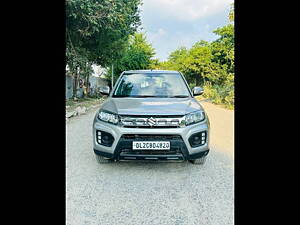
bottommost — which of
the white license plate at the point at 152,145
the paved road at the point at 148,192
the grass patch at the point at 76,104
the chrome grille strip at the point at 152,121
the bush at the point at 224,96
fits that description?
the paved road at the point at 148,192

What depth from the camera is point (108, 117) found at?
342 cm

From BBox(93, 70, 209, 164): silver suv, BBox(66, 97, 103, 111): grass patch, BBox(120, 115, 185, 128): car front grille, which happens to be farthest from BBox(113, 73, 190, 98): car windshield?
BBox(66, 97, 103, 111): grass patch

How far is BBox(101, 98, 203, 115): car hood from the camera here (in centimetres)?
332

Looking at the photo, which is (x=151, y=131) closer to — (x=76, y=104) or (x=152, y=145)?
(x=152, y=145)

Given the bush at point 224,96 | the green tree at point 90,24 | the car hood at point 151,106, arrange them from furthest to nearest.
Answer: the bush at point 224,96
the green tree at point 90,24
the car hood at point 151,106

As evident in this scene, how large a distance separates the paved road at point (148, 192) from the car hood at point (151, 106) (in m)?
0.90

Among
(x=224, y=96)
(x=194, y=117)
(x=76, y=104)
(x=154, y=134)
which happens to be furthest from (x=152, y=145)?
(x=224, y=96)

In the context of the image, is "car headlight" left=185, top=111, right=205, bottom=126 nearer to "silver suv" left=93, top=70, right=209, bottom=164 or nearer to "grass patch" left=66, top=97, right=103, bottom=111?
"silver suv" left=93, top=70, right=209, bottom=164

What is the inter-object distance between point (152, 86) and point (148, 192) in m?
2.00

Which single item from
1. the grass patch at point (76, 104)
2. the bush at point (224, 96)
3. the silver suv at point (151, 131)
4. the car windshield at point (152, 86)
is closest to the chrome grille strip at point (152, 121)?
the silver suv at point (151, 131)

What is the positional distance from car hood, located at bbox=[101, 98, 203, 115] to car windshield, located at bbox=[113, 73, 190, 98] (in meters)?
0.29

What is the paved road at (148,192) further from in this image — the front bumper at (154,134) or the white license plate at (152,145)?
the white license plate at (152,145)

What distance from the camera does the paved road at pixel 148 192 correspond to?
2.33 metres
